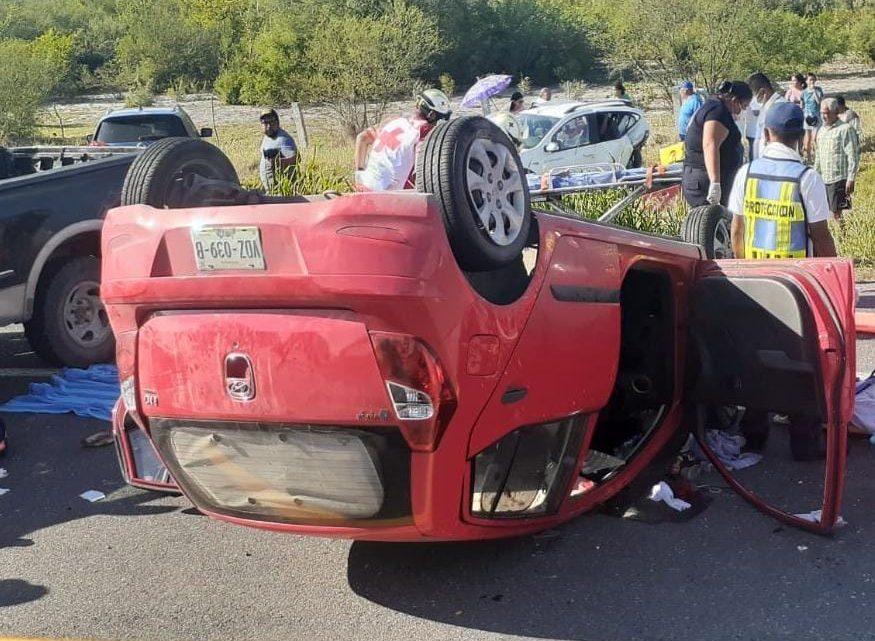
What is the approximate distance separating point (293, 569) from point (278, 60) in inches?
1340

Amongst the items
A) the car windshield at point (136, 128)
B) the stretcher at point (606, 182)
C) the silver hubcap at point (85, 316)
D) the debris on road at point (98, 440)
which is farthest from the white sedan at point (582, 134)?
the debris on road at point (98, 440)

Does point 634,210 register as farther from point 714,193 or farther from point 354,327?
point 354,327

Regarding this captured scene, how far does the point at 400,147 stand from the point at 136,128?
928 centimetres

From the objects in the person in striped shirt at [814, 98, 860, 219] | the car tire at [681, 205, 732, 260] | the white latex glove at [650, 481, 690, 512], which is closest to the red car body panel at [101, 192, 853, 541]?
the white latex glove at [650, 481, 690, 512]

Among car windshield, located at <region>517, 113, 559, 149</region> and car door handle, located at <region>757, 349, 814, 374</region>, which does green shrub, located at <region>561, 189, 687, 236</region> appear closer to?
car door handle, located at <region>757, 349, 814, 374</region>

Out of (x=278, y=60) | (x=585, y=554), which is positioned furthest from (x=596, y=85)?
(x=585, y=554)

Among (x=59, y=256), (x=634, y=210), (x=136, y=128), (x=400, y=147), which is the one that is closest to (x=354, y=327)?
(x=400, y=147)

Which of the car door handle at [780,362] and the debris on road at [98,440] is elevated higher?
the car door handle at [780,362]

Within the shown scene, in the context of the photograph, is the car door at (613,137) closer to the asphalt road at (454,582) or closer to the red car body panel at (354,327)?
the asphalt road at (454,582)

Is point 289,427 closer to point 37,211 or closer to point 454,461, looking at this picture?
point 454,461

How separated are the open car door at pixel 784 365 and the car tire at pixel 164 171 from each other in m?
2.18

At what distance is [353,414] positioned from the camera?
11.3 feet

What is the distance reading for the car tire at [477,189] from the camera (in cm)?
347

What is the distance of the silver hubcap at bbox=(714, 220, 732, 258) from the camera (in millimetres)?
6297
